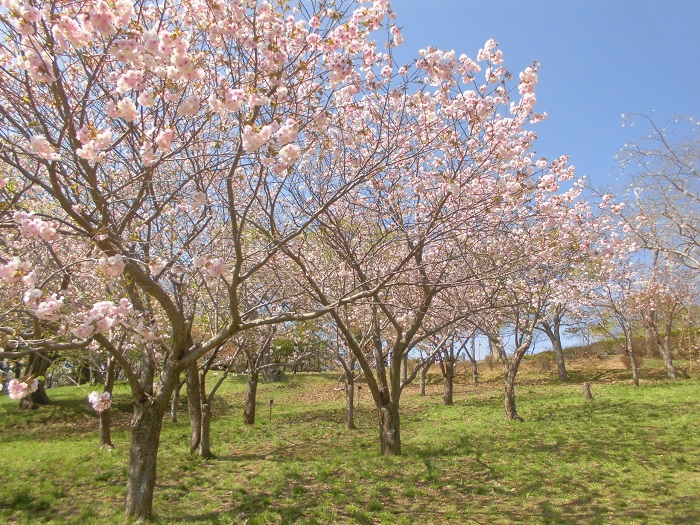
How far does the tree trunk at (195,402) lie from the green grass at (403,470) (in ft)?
1.24

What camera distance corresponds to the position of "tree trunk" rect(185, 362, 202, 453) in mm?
9453

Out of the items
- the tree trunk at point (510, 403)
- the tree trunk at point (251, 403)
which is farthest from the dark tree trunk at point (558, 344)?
the tree trunk at point (251, 403)

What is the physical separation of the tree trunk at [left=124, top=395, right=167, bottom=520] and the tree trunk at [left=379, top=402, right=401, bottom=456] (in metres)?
4.13

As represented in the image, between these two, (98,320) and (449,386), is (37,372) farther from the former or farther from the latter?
(449,386)

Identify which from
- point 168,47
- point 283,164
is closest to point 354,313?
point 283,164

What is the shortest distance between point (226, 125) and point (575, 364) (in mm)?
28967

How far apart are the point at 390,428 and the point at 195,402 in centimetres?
392

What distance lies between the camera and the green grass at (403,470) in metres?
6.04

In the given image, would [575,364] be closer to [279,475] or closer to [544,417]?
[544,417]

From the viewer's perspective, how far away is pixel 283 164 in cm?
394

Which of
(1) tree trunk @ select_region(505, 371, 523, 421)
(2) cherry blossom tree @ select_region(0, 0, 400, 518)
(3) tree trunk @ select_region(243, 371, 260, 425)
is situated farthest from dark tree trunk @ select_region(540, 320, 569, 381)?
(2) cherry blossom tree @ select_region(0, 0, 400, 518)

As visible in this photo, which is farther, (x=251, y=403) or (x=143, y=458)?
(x=251, y=403)

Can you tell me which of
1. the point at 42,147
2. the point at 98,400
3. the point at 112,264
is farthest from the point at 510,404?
the point at 42,147

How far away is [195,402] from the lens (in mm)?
9508
